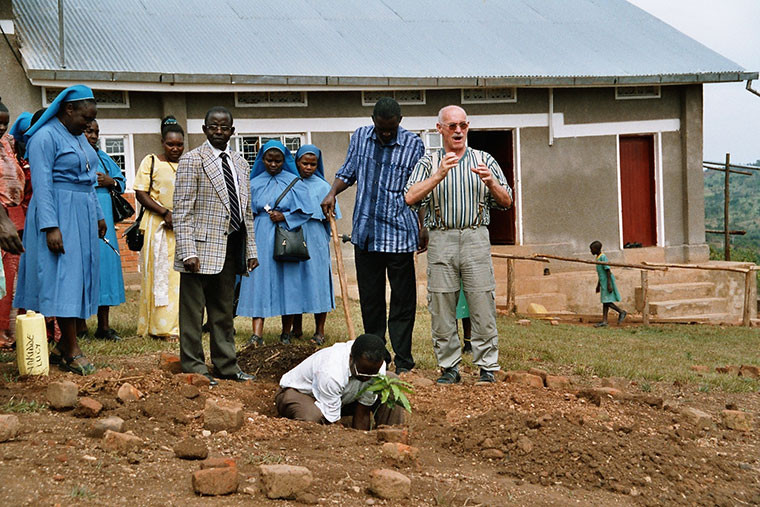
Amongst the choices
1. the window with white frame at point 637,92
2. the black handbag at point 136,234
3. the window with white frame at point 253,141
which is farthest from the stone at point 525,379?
the window with white frame at point 637,92

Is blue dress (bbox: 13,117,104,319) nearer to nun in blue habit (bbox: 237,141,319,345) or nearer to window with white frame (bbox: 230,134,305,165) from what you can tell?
nun in blue habit (bbox: 237,141,319,345)

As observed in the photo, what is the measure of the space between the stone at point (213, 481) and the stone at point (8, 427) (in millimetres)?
1128

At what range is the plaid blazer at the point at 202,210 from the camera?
20.7 feet

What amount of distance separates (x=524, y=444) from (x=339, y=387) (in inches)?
44.9

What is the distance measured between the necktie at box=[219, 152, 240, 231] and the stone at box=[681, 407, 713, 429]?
332 centimetres

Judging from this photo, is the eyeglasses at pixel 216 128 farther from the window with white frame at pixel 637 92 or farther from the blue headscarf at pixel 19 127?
the window with white frame at pixel 637 92

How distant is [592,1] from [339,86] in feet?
27.0

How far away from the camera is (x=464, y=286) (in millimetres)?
6844

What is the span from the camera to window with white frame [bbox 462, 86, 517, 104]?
1616cm

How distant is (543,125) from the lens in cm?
1662

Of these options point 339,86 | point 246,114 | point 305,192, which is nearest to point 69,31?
point 246,114

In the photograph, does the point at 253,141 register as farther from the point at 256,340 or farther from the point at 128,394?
the point at 128,394

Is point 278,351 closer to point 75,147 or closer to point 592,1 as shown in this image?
point 75,147

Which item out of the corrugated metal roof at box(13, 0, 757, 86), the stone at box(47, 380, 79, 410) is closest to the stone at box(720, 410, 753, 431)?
the stone at box(47, 380, 79, 410)
